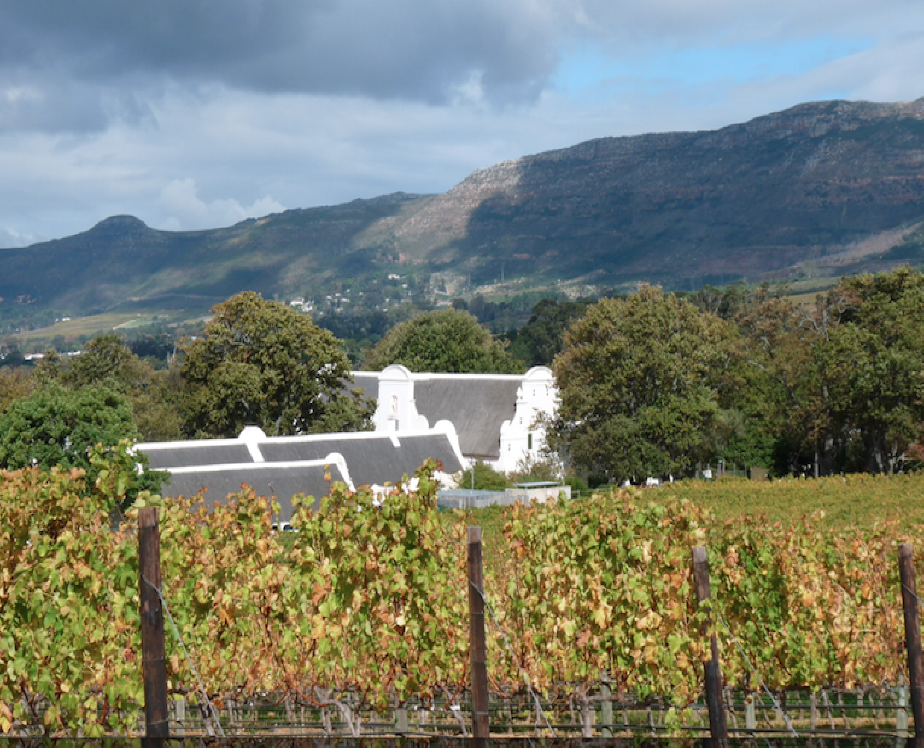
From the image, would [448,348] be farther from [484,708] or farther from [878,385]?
[484,708]

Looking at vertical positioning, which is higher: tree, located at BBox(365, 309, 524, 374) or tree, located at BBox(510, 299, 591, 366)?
tree, located at BBox(510, 299, 591, 366)

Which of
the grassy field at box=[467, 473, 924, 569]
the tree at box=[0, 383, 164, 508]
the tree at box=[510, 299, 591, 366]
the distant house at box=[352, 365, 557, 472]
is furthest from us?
the tree at box=[510, 299, 591, 366]

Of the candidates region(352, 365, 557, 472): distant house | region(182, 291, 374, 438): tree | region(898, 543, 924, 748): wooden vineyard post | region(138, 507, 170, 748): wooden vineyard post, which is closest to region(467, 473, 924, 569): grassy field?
region(182, 291, 374, 438): tree

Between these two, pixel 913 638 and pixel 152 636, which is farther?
pixel 913 638

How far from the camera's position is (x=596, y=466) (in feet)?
192

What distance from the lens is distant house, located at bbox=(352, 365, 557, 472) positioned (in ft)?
228

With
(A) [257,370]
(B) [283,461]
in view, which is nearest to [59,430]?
(B) [283,461]

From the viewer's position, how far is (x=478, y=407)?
74875 millimetres

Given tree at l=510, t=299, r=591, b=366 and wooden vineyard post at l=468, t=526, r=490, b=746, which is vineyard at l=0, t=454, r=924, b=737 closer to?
wooden vineyard post at l=468, t=526, r=490, b=746

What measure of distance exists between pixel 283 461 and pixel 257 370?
24.2 feet

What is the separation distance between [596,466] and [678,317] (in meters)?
9.75

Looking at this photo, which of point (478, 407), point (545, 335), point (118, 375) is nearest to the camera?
point (478, 407)

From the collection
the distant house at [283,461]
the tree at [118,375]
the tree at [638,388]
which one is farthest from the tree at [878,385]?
the tree at [118,375]

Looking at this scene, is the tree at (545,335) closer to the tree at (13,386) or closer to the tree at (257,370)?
the tree at (13,386)
